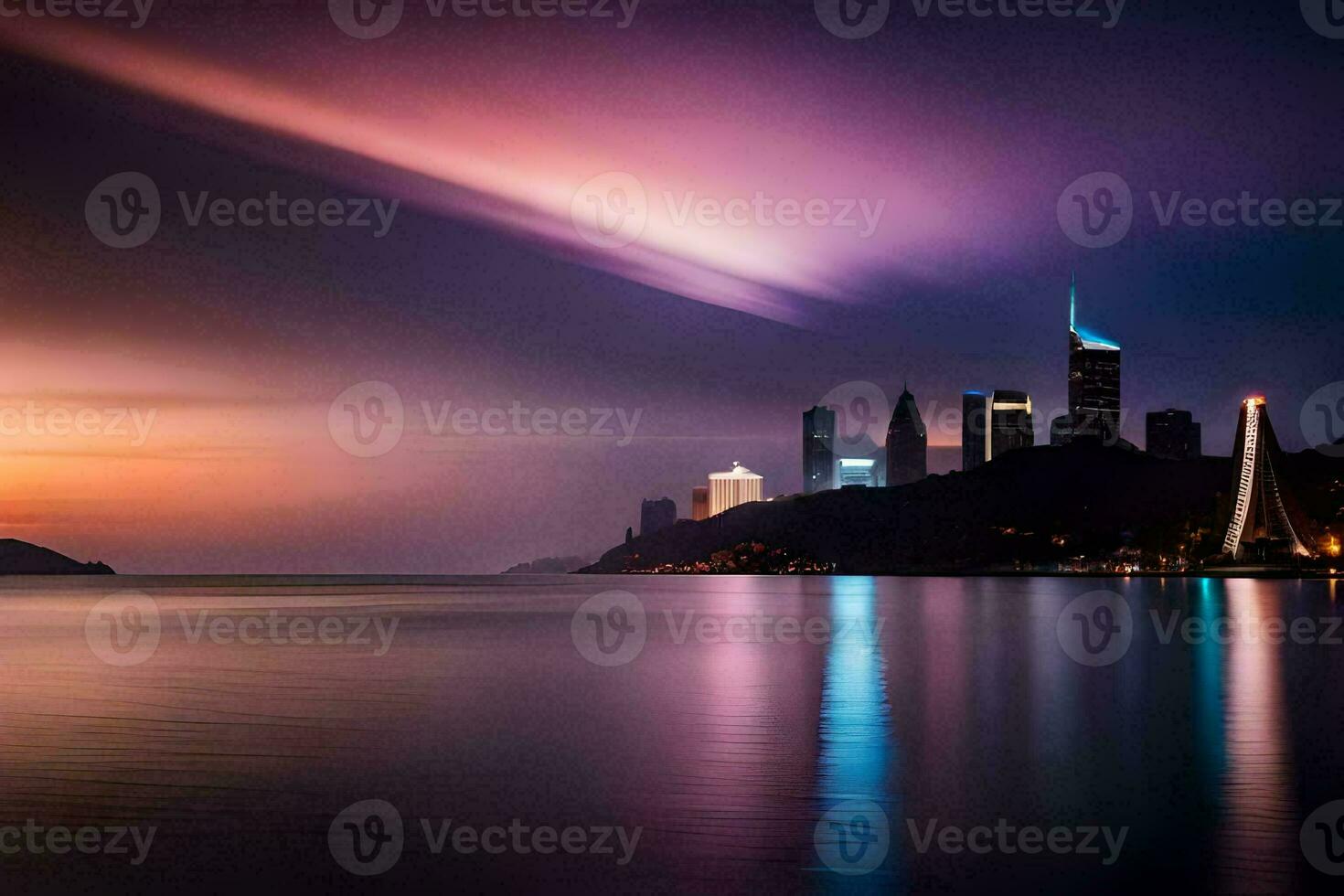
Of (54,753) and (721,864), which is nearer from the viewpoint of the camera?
(721,864)

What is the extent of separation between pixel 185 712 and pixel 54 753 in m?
7.40

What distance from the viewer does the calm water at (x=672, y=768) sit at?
50.6 feet

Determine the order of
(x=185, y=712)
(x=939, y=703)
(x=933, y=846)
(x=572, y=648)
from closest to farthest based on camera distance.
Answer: (x=933, y=846), (x=185, y=712), (x=939, y=703), (x=572, y=648)

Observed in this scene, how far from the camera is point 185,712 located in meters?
31.6

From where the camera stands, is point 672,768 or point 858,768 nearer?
point 858,768

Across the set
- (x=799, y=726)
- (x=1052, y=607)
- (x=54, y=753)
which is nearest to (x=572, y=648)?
(x=799, y=726)

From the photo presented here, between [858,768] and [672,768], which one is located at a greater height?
[858,768]

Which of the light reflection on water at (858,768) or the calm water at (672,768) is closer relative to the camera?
the calm water at (672,768)

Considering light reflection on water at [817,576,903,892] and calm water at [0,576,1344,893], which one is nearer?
calm water at [0,576,1344,893]

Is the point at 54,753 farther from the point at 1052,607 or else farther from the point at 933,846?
the point at 1052,607

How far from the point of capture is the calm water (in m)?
15.4

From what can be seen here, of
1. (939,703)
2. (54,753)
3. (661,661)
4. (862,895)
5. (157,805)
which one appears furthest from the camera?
(661,661)

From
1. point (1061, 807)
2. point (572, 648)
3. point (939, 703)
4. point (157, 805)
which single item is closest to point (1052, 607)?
point (572, 648)

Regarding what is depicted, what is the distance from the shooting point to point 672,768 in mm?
23391
